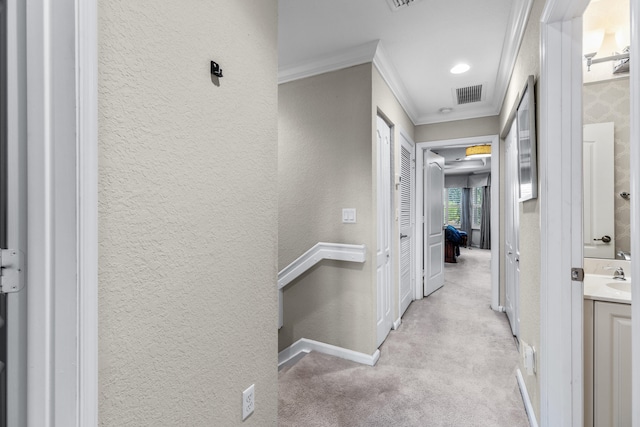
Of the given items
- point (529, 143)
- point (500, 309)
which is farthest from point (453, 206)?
point (529, 143)

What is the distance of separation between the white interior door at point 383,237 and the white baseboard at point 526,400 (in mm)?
985

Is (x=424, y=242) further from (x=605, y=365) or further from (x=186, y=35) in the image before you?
(x=186, y=35)

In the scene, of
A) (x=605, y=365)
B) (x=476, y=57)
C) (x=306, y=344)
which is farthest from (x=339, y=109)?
(x=605, y=365)

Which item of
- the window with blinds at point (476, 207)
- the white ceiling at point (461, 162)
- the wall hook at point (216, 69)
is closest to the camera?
the wall hook at point (216, 69)

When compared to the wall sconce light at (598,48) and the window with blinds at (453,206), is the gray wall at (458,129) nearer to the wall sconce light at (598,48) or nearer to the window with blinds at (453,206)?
the wall sconce light at (598,48)

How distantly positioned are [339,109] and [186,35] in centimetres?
163

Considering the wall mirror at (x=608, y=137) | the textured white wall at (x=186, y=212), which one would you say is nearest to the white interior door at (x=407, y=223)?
the wall mirror at (x=608, y=137)

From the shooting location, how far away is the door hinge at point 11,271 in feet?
1.96

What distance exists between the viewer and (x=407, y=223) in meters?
3.66

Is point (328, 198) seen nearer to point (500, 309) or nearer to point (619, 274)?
point (619, 274)

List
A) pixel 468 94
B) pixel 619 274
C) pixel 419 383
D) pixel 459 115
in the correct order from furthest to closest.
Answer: pixel 459 115
pixel 468 94
pixel 419 383
pixel 619 274

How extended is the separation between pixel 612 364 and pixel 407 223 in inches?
95.1

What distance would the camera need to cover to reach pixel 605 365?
133 centimetres

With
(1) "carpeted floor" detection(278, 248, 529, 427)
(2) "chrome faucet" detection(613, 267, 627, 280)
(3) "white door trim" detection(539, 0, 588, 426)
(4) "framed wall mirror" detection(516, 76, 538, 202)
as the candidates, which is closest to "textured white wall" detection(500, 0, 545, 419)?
(4) "framed wall mirror" detection(516, 76, 538, 202)
